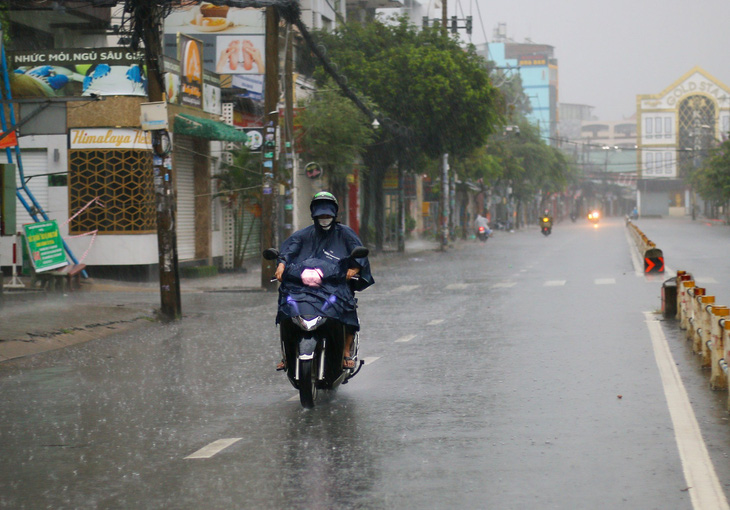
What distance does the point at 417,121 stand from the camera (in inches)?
1567

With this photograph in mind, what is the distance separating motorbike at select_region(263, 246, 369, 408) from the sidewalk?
533 centimetres

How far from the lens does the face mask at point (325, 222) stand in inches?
359

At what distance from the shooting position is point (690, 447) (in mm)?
6816

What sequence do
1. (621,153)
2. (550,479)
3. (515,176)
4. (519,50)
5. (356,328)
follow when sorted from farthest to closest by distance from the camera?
1. (519,50)
2. (621,153)
3. (515,176)
4. (356,328)
5. (550,479)

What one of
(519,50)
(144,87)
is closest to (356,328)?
(144,87)

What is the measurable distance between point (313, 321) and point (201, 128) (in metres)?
19.8

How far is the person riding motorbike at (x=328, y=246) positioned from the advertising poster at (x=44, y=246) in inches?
495

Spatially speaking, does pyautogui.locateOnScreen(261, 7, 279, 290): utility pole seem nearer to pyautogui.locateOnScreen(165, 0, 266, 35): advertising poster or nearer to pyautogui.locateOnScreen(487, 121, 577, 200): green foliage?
pyautogui.locateOnScreen(165, 0, 266, 35): advertising poster

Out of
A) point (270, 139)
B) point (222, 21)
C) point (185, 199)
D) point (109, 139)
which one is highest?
point (222, 21)

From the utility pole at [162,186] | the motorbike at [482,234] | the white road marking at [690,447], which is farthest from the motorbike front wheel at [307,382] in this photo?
the motorbike at [482,234]

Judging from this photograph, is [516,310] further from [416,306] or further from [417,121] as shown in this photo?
[417,121]

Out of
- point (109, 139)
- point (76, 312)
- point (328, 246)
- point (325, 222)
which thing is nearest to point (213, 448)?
point (328, 246)

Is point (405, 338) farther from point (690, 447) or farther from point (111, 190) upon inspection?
point (111, 190)

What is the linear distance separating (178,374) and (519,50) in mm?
184595
